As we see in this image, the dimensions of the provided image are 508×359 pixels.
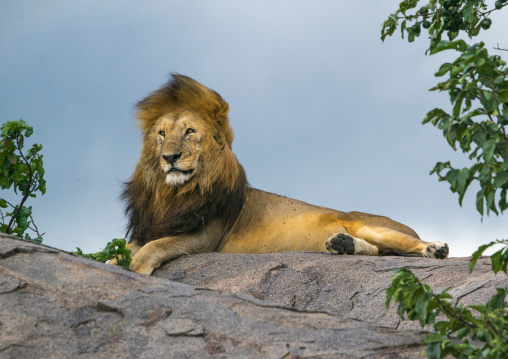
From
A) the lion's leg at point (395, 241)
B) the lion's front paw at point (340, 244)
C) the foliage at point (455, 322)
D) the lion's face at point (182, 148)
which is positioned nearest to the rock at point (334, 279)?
the lion's front paw at point (340, 244)

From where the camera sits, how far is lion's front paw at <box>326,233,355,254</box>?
643 centimetres

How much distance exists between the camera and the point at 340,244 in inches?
254

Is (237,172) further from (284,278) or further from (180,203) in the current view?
(284,278)

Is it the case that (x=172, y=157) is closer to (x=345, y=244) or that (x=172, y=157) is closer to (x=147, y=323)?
(x=345, y=244)

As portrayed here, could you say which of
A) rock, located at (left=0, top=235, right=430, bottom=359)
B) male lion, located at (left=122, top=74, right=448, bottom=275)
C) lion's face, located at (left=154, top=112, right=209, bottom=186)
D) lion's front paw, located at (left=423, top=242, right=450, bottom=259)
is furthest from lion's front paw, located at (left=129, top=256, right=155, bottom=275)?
rock, located at (left=0, top=235, right=430, bottom=359)

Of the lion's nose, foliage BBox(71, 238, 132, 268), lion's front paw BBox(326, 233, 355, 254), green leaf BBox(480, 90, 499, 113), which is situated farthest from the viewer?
the lion's nose

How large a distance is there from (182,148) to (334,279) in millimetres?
2169

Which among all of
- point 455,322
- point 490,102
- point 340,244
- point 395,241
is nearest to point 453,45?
point 490,102

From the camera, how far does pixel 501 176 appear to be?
305cm

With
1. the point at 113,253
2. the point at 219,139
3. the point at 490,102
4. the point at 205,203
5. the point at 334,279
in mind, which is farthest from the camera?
the point at 219,139

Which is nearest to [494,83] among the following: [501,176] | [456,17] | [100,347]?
[501,176]

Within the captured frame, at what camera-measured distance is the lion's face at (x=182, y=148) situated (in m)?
7.11

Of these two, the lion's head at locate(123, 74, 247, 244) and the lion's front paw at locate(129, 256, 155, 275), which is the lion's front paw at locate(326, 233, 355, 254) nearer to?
the lion's head at locate(123, 74, 247, 244)

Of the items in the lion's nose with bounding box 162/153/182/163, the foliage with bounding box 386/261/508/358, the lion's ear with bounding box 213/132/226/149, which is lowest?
the foliage with bounding box 386/261/508/358
